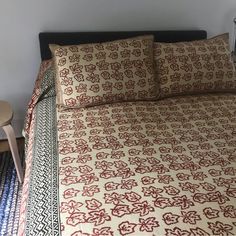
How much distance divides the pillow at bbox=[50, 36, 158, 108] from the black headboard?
9.5 inches

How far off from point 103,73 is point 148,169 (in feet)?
2.47

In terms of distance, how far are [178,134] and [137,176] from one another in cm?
42

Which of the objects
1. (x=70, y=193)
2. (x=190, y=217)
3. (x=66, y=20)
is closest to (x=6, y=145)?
(x=66, y=20)

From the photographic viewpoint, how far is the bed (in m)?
1.10

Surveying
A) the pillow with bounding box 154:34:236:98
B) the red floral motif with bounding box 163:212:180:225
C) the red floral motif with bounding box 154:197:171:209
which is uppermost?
the pillow with bounding box 154:34:236:98

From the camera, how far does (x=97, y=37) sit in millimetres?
2264

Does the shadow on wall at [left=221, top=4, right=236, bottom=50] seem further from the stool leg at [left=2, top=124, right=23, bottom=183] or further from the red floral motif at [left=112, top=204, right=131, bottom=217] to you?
the red floral motif at [left=112, top=204, right=131, bottom=217]

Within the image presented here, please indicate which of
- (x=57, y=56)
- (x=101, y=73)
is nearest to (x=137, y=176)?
(x=101, y=73)

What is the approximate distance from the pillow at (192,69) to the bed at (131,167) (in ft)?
0.23

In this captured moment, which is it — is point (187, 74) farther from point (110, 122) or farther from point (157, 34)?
point (110, 122)

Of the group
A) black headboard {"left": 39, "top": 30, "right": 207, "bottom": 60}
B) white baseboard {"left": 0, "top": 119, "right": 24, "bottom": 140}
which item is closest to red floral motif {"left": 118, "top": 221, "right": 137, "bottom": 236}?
black headboard {"left": 39, "top": 30, "right": 207, "bottom": 60}

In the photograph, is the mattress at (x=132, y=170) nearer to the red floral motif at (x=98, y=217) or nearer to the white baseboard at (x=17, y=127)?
the red floral motif at (x=98, y=217)

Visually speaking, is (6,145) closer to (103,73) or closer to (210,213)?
(103,73)

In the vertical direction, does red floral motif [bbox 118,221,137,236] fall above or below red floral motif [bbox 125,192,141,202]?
below
